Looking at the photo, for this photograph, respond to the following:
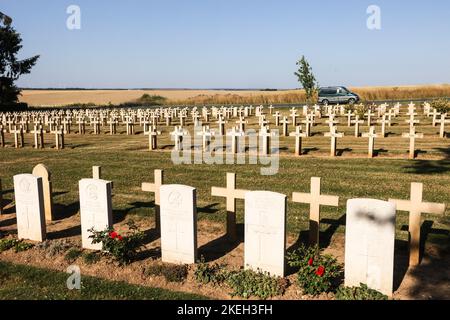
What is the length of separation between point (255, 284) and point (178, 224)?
1.64 meters

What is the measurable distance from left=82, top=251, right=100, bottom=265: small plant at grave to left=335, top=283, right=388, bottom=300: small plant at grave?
3864mm

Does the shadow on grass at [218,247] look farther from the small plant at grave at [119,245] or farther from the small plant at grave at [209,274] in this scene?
the small plant at grave at [119,245]

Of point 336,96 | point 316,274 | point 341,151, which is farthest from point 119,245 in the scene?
point 336,96

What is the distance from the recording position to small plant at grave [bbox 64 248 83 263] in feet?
23.5

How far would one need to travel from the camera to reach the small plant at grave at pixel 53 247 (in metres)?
7.33

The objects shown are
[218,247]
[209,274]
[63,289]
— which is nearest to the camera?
[63,289]

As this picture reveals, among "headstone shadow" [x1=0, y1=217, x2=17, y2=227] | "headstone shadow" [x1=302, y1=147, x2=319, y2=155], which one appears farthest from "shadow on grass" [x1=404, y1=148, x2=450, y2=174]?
"headstone shadow" [x1=0, y1=217, x2=17, y2=227]

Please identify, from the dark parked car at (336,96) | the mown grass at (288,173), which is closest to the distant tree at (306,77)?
the dark parked car at (336,96)

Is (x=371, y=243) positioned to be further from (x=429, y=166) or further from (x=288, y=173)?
(x=429, y=166)

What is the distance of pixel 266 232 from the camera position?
6312mm

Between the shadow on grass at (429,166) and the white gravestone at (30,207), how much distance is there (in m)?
9.70

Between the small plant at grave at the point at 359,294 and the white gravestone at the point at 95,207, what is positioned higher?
the white gravestone at the point at 95,207
